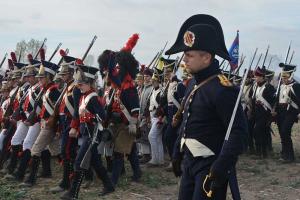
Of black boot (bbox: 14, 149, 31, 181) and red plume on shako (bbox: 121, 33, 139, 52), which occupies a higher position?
red plume on shako (bbox: 121, 33, 139, 52)

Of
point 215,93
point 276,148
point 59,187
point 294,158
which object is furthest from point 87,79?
point 276,148

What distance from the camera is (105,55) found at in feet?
25.7

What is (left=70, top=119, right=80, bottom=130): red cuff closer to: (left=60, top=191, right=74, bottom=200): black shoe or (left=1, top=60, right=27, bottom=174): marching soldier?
(left=60, top=191, right=74, bottom=200): black shoe

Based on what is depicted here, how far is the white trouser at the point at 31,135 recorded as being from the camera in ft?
25.8

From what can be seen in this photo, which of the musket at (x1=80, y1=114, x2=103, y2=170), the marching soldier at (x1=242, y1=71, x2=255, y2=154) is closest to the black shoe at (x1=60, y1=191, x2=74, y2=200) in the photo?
the musket at (x1=80, y1=114, x2=103, y2=170)

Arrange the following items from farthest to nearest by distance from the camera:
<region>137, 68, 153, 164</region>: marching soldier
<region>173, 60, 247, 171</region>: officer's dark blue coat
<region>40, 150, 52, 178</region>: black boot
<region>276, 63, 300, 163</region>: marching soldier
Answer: <region>137, 68, 153, 164</region>: marching soldier → <region>276, 63, 300, 163</region>: marching soldier → <region>40, 150, 52, 178</region>: black boot → <region>173, 60, 247, 171</region>: officer's dark blue coat

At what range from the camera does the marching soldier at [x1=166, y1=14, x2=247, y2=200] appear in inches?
142

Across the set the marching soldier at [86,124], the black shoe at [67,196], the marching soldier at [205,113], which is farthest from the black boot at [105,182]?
the marching soldier at [205,113]

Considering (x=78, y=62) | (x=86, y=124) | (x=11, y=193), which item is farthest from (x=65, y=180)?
(x=78, y=62)

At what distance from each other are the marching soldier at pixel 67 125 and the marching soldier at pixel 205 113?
359cm

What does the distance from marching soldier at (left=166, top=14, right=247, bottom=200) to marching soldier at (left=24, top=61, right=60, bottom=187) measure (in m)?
4.26

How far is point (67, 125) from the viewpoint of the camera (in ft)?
24.4

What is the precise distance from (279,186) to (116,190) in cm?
300

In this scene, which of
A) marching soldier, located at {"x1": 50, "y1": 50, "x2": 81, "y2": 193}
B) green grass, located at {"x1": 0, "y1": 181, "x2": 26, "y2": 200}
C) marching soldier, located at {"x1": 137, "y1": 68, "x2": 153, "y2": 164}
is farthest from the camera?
marching soldier, located at {"x1": 137, "y1": 68, "x2": 153, "y2": 164}
